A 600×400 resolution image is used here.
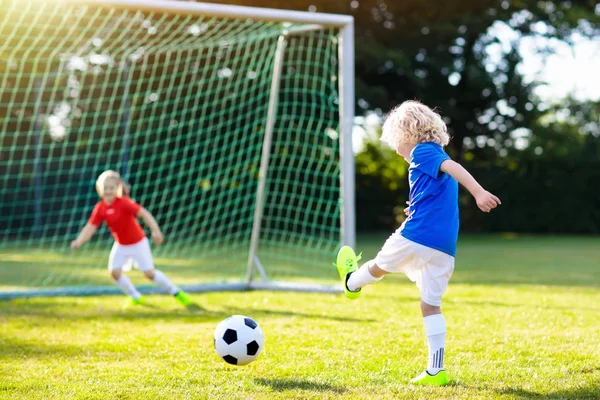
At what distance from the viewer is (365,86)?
62.9 feet

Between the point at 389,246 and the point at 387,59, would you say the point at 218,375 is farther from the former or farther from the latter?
the point at 387,59

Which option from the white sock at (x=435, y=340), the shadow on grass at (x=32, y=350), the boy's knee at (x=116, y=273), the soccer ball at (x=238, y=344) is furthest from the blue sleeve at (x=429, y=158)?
the boy's knee at (x=116, y=273)

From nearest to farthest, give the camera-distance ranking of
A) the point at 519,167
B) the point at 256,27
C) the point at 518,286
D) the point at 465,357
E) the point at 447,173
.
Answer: the point at 447,173 → the point at 465,357 → the point at 518,286 → the point at 256,27 → the point at 519,167

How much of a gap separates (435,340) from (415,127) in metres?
1.01

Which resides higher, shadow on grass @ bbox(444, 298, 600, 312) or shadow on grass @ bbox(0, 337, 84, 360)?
shadow on grass @ bbox(444, 298, 600, 312)

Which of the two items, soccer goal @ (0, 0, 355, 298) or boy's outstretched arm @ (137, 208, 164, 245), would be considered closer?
boy's outstretched arm @ (137, 208, 164, 245)

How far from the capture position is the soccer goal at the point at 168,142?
1130cm

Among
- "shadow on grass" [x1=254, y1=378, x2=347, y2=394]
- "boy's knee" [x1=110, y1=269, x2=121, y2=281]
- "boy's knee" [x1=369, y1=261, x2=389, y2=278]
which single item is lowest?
"boy's knee" [x1=110, y1=269, x2=121, y2=281]

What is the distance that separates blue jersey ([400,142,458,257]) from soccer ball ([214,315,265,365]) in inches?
36.8

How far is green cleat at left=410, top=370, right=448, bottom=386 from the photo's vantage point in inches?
131

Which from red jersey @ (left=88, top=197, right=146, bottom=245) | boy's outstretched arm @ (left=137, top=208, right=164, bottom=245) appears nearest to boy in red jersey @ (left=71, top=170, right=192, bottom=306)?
red jersey @ (left=88, top=197, right=146, bottom=245)

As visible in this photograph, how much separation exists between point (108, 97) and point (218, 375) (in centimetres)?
1457

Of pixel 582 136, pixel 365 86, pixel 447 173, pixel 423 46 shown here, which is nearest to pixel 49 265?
pixel 447 173

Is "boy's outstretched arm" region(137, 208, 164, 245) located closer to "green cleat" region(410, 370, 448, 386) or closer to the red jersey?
the red jersey
